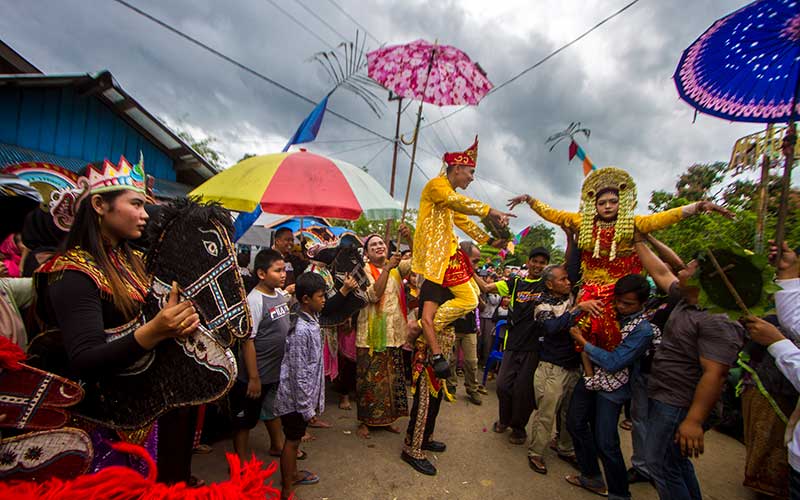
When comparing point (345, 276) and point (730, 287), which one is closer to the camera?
point (730, 287)

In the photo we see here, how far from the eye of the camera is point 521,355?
4.20 m

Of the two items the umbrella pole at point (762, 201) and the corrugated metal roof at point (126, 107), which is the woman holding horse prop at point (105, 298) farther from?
the corrugated metal roof at point (126, 107)

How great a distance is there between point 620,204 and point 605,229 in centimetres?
22

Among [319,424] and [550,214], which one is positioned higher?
[550,214]

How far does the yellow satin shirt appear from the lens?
3.16m

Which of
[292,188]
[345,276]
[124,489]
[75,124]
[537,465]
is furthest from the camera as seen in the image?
[75,124]

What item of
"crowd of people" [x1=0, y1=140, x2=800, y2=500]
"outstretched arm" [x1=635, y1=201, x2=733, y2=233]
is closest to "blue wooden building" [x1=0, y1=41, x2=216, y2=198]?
"crowd of people" [x1=0, y1=140, x2=800, y2=500]

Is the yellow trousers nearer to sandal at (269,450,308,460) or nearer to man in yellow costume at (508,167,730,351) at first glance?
man in yellow costume at (508,167,730,351)

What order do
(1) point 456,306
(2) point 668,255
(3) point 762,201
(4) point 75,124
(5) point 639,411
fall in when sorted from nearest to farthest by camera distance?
(3) point 762,201
(5) point 639,411
(2) point 668,255
(1) point 456,306
(4) point 75,124

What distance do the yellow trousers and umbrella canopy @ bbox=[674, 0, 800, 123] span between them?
Answer: 2.11 meters

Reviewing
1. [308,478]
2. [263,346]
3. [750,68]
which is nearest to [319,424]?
[308,478]

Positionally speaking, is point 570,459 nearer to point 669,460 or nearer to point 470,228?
point 669,460

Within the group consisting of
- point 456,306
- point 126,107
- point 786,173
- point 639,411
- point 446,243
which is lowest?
point 639,411

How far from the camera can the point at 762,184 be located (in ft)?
6.38
